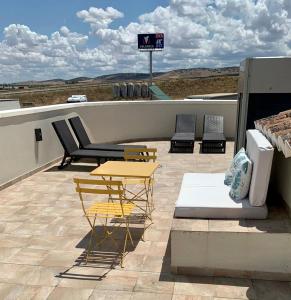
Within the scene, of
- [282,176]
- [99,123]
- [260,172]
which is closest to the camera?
[260,172]

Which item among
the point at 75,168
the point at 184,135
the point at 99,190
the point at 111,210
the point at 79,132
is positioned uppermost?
the point at 99,190

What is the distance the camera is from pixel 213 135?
11930mm

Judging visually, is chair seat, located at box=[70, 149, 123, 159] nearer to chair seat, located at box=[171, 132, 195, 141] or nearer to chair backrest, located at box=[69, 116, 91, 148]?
chair backrest, located at box=[69, 116, 91, 148]

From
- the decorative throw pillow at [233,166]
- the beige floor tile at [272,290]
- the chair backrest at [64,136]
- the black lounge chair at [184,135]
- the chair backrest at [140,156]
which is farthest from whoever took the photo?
the black lounge chair at [184,135]

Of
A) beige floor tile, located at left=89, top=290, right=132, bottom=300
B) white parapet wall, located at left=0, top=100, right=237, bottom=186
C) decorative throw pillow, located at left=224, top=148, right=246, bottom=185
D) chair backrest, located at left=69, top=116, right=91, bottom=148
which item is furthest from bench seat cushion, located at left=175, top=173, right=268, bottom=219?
chair backrest, located at left=69, top=116, right=91, bottom=148

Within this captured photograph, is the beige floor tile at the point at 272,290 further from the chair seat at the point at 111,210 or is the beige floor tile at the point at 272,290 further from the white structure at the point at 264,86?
the white structure at the point at 264,86

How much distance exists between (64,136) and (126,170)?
168 inches

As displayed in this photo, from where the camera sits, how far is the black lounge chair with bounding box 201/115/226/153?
37.1 ft

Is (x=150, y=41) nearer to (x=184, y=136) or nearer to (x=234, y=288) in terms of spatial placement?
(x=184, y=136)

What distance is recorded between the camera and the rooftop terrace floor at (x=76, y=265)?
3965mm

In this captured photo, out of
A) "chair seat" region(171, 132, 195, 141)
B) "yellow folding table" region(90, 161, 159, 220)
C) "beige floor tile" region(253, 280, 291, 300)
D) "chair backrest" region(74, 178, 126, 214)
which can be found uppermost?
"chair backrest" region(74, 178, 126, 214)

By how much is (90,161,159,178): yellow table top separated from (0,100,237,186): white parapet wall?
3.13 metres

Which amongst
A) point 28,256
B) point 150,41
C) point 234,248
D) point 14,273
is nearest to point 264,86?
point 234,248

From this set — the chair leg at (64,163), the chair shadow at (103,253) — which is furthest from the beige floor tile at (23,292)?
the chair leg at (64,163)
